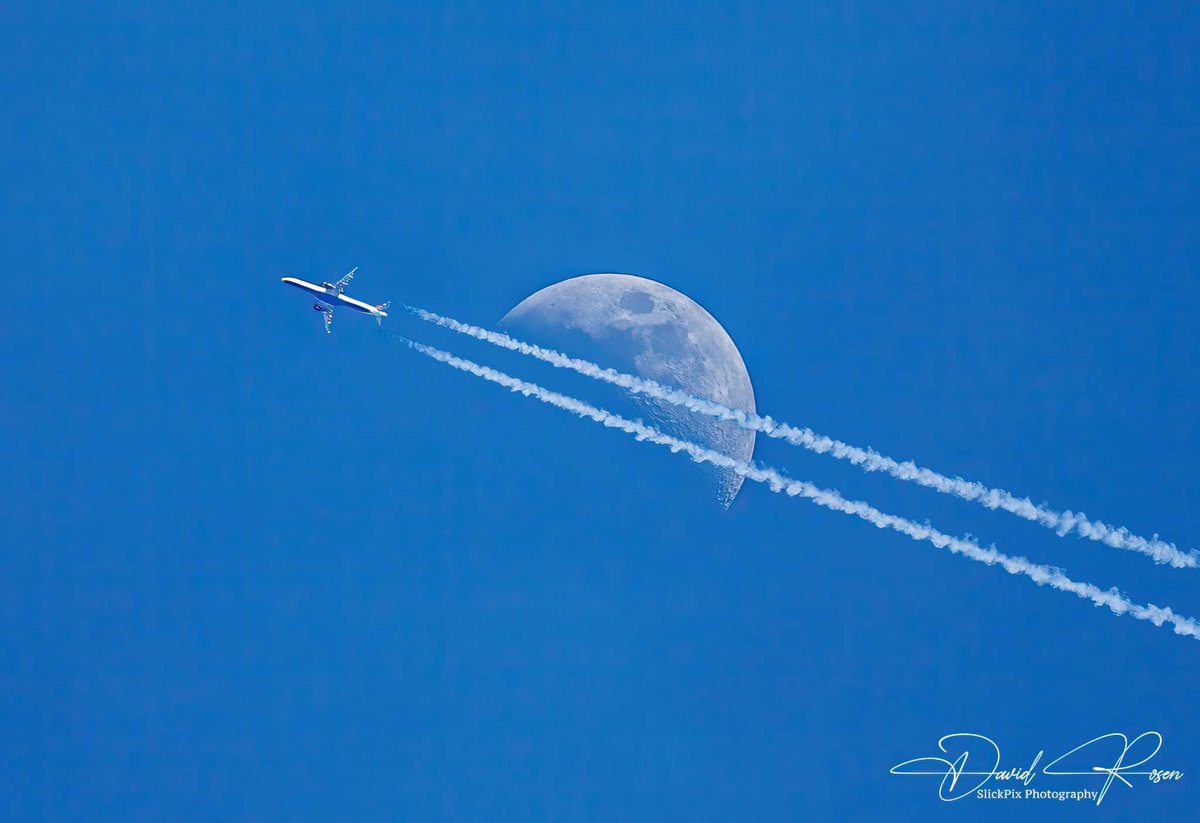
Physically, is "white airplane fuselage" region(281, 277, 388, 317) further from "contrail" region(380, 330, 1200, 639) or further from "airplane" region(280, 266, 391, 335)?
"contrail" region(380, 330, 1200, 639)

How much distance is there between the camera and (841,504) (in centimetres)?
3484

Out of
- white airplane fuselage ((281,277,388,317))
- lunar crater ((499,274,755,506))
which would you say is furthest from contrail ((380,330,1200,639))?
white airplane fuselage ((281,277,388,317))

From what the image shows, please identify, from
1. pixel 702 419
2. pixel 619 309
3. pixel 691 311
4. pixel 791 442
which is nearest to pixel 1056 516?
pixel 791 442

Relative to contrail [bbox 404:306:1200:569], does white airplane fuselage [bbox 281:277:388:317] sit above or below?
above

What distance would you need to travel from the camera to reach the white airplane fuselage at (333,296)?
35656 millimetres

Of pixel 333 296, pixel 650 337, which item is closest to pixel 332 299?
pixel 333 296

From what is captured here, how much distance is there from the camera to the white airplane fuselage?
35656mm

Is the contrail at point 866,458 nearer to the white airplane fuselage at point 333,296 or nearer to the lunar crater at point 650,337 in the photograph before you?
the lunar crater at point 650,337

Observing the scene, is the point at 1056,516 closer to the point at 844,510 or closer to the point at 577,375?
the point at 844,510

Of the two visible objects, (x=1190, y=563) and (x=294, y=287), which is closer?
(x=1190, y=563)

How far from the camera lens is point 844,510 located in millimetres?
35031

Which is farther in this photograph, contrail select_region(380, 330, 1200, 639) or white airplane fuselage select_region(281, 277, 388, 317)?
white airplane fuselage select_region(281, 277, 388, 317)

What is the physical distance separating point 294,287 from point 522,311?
10.0 meters

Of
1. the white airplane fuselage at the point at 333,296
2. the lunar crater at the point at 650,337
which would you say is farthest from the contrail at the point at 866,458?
the white airplane fuselage at the point at 333,296
